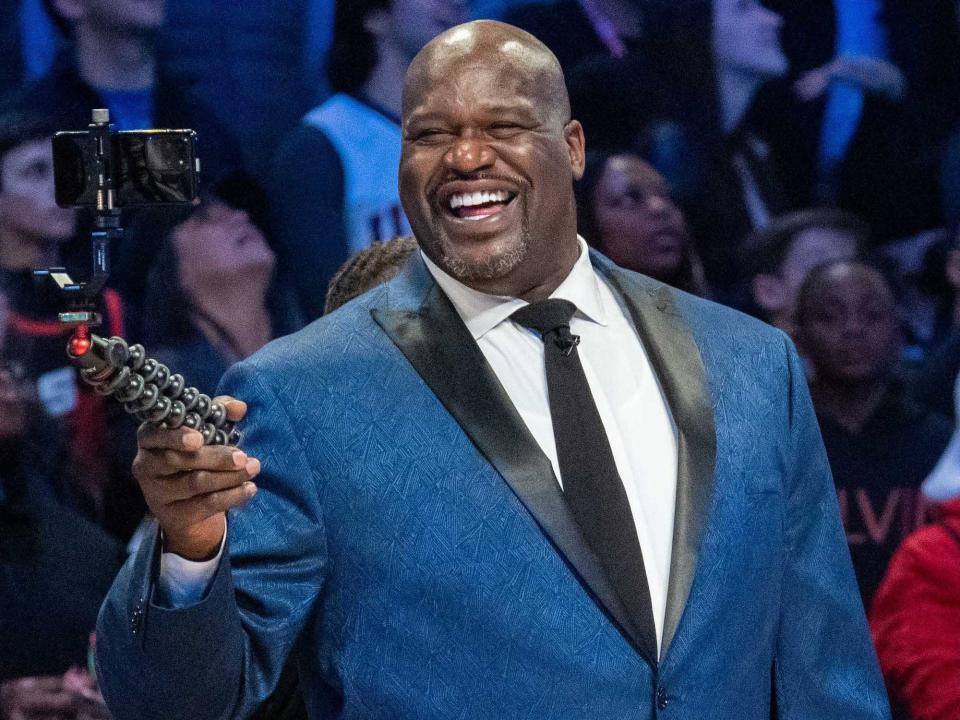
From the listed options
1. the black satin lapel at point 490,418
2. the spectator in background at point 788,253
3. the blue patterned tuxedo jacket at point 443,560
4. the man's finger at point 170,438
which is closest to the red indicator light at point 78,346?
the man's finger at point 170,438

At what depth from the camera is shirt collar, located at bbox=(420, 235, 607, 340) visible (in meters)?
1.81

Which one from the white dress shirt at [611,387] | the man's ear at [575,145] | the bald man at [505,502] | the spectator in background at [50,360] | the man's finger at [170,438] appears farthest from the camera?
the spectator in background at [50,360]

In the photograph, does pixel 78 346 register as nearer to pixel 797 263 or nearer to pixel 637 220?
pixel 637 220

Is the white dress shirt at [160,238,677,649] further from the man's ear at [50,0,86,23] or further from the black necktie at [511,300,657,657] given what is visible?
the man's ear at [50,0,86,23]

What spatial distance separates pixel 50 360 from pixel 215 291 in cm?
35

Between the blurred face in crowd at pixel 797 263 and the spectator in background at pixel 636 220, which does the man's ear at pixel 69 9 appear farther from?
the blurred face in crowd at pixel 797 263

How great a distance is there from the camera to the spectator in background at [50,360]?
296 centimetres

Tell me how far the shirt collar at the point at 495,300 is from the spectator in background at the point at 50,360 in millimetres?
1324

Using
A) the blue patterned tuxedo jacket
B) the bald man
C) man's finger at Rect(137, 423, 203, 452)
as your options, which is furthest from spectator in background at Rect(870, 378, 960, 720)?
A: man's finger at Rect(137, 423, 203, 452)

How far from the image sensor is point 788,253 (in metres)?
3.16

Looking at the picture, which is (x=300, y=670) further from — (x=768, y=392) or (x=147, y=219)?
(x=147, y=219)

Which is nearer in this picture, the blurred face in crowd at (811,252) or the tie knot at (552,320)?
the tie knot at (552,320)

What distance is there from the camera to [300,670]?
5.65 ft

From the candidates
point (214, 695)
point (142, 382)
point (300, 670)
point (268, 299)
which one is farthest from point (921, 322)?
point (142, 382)
